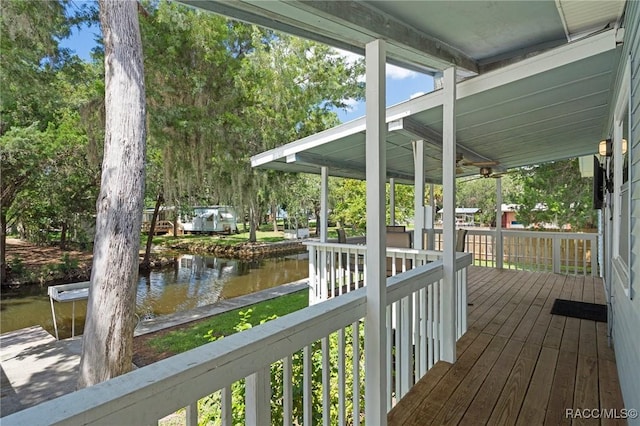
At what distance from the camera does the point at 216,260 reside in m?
14.7

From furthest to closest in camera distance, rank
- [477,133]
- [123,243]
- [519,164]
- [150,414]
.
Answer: [519,164], [477,133], [123,243], [150,414]

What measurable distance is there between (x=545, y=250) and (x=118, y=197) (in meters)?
7.91

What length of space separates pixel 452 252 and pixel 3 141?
9.68m

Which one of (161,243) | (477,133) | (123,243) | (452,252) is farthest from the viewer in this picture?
(161,243)

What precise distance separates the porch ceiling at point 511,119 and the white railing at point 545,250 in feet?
5.36

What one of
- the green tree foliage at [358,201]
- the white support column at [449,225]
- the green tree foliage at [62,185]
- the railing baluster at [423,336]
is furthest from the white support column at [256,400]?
the green tree foliage at [358,201]

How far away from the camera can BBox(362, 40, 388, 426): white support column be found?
186cm

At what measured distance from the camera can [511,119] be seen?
4082mm

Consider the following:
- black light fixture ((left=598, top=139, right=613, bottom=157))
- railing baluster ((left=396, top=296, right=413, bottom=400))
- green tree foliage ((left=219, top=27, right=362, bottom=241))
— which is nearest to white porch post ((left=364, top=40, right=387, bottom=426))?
railing baluster ((left=396, top=296, right=413, bottom=400))

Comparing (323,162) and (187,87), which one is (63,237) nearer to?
(187,87)

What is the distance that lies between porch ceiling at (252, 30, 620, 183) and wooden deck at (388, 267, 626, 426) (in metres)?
2.34

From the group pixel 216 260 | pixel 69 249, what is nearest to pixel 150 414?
pixel 216 260

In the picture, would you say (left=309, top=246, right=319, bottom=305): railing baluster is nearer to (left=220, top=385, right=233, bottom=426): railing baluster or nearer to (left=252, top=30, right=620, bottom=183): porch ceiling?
(left=252, top=30, right=620, bottom=183): porch ceiling

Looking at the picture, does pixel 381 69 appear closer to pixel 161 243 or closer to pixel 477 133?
pixel 477 133
